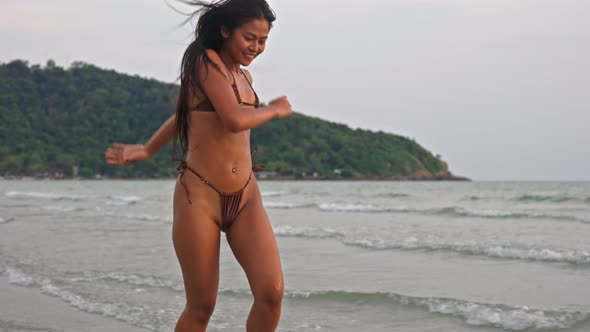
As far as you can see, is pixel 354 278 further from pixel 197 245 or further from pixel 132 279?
pixel 197 245

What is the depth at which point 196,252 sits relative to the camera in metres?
3.08

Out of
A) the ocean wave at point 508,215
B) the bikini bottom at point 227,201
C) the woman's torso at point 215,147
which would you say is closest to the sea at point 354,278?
the bikini bottom at point 227,201

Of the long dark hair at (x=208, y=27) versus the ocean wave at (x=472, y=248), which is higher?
the long dark hair at (x=208, y=27)

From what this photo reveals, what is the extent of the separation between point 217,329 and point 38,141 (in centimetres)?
8721

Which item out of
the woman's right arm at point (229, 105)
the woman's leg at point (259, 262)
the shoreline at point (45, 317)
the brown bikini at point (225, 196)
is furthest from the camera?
the shoreline at point (45, 317)

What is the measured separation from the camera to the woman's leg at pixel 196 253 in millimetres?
3072

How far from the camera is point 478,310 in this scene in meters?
5.65

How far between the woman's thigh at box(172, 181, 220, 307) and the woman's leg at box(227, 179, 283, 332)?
0.13m

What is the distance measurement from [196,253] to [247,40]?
1.03m

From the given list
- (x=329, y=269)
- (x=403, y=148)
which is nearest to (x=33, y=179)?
(x=403, y=148)

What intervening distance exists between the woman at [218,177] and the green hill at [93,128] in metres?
Result: 70.8

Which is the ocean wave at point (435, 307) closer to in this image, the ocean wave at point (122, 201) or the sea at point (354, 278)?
the sea at point (354, 278)

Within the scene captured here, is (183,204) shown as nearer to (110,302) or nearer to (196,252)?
(196,252)

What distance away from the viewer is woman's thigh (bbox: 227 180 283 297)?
2.99 m
